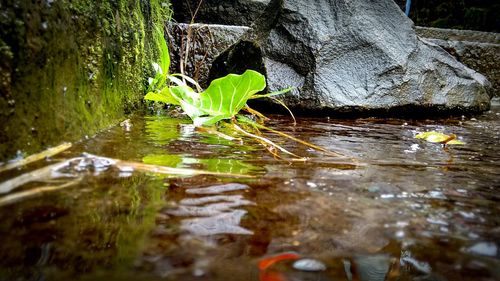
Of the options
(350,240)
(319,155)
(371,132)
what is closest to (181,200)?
(350,240)

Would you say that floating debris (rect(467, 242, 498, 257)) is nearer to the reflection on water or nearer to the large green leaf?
the reflection on water

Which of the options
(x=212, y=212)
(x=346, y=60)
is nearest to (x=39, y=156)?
(x=212, y=212)

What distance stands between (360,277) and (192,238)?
248mm

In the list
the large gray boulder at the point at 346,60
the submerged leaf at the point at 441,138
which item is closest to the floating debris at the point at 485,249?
the submerged leaf at the point at 441,138

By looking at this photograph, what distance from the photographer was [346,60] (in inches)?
117

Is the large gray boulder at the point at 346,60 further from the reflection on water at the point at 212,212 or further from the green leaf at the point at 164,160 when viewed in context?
the reflection on water at the point at 212,212

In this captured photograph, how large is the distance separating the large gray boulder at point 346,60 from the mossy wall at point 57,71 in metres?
1.54

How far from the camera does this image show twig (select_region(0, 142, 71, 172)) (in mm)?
748

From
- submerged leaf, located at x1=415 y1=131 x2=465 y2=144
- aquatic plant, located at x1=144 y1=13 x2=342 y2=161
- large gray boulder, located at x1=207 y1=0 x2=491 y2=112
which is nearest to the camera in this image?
aquatic plant, located at x1=144 y1=13 x2=342 y2=161

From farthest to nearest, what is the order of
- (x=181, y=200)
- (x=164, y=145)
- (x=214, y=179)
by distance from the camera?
(x=164, y=145), (x=214, y=179), (x=181, y=200)

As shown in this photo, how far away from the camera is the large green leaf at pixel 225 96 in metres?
1.52

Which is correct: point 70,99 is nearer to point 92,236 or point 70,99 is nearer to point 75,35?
point 75,35

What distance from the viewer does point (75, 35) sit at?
1073 millimetres

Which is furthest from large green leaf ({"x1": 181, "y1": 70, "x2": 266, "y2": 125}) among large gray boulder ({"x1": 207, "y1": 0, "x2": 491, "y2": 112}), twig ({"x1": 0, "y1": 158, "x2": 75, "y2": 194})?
large gray boulder ({"x1": 207, "y1": 0, "x2": 491, "y2": 112})
